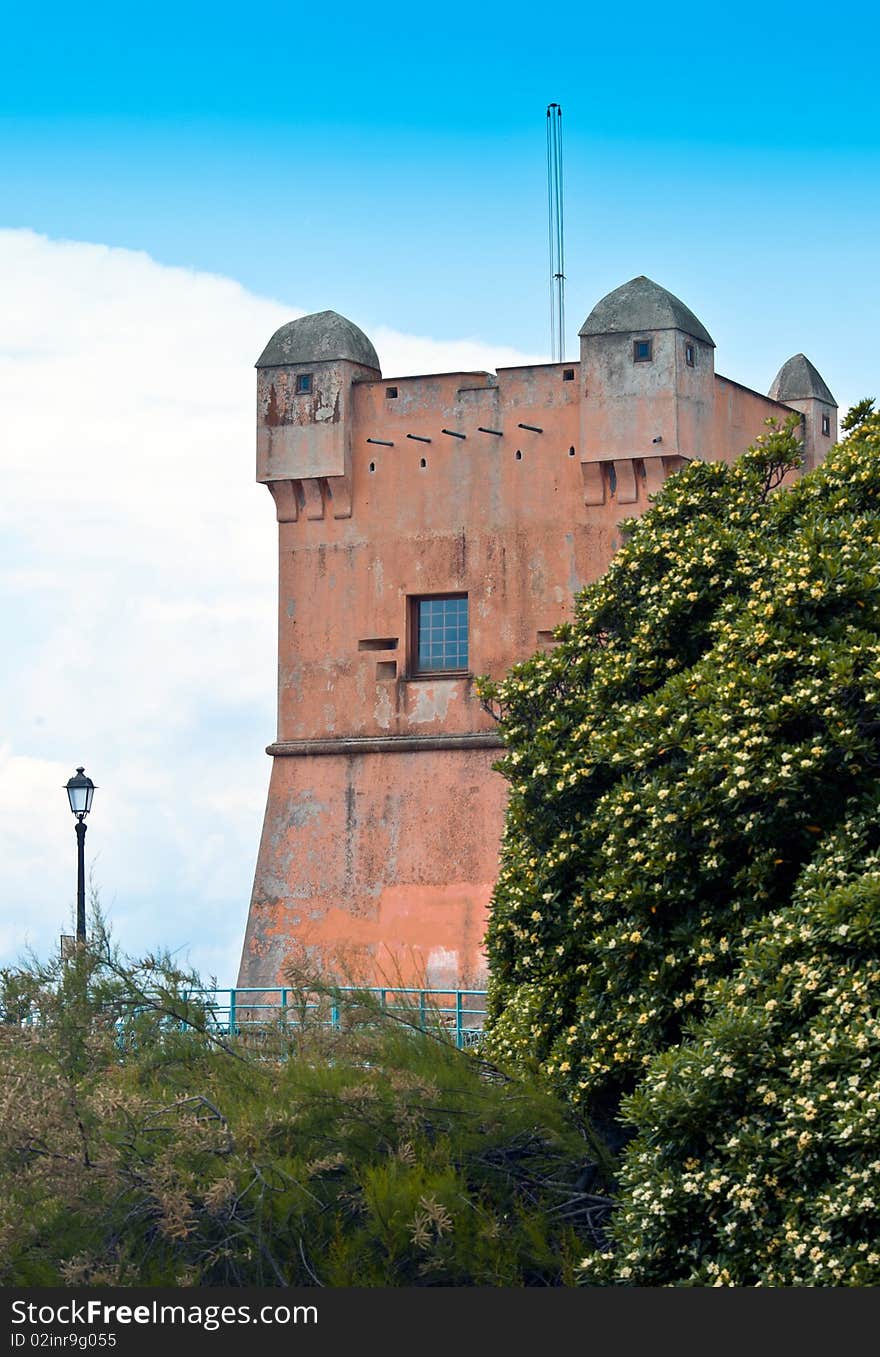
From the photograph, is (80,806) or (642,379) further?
(642,379)

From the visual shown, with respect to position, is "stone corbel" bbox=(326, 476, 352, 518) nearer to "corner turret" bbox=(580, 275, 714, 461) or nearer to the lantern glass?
"corner turret" bbox=(580, 275, 714, 461)

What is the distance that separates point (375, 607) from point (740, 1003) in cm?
1742

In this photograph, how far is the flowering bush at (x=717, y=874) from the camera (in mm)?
8438

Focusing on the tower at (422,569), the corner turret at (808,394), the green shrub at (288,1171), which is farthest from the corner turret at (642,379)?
the green shrub at (288,1171)

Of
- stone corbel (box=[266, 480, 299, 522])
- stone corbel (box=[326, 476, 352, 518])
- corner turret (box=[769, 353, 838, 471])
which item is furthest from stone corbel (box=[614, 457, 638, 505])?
corner turret (box=[769, 353, 838, 471])

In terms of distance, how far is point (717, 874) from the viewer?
9484 mm

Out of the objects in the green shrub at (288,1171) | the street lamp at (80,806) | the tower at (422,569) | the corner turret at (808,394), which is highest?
the corner turret at (808,394)

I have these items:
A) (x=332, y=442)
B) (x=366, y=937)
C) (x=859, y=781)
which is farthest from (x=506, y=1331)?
(x=332, y=442)

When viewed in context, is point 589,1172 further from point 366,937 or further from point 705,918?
point 366,937

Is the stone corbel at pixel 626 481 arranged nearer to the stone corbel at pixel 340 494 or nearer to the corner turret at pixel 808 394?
the stone corbel at pixel 340 494

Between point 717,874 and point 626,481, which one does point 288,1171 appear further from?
point 626,481

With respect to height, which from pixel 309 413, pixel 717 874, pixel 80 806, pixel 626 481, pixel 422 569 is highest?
pixel 309 413

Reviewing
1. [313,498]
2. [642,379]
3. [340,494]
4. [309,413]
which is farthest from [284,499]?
[642,379]

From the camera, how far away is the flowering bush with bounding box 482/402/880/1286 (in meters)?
8.44
